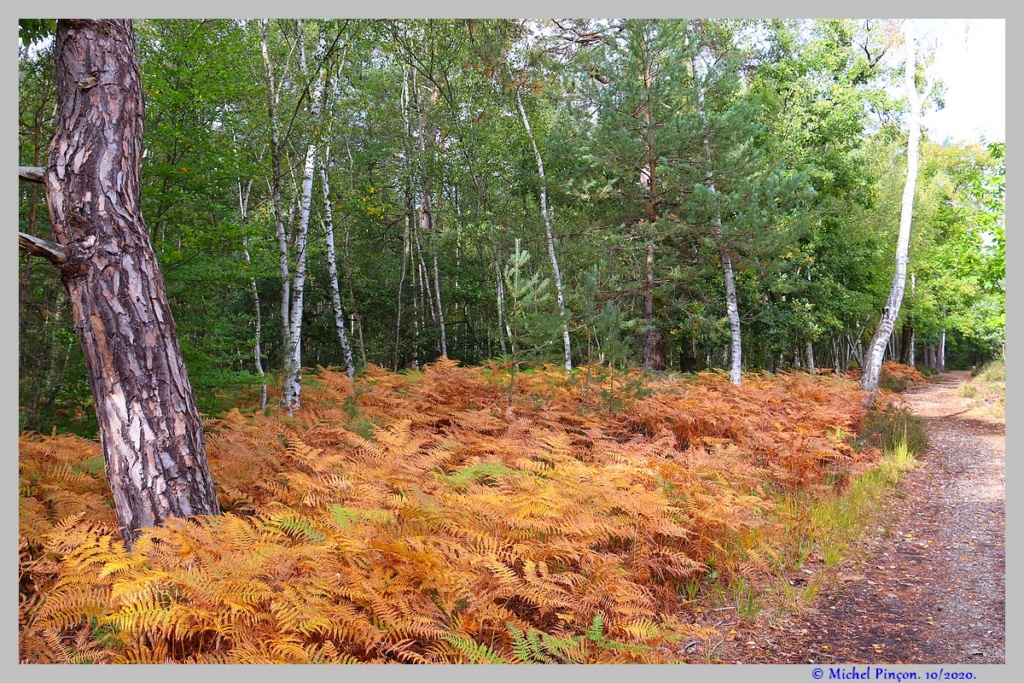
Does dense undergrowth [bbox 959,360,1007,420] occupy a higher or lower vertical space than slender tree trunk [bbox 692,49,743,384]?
lower

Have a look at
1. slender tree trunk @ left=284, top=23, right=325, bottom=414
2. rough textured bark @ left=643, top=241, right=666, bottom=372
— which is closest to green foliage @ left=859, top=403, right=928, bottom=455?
rough textured bark @ left=643, top=241, right=666, bottom=372

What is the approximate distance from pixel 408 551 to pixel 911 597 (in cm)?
300

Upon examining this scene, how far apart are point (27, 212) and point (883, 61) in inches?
659

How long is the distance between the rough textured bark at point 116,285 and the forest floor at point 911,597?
3.05 metres

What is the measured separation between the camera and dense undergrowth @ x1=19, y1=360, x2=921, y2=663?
2.70 m

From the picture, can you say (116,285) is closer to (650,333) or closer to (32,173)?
(32,173)

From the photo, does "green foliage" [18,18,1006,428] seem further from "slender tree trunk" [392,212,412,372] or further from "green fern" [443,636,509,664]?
"green fern" [443,636,509,664]

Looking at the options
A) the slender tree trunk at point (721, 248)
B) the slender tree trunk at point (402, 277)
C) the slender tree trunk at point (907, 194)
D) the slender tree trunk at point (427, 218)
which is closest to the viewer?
the slender tree trunk at point (907, 194)

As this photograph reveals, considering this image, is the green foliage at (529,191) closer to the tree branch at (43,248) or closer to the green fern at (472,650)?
the tree branch at (43,248)

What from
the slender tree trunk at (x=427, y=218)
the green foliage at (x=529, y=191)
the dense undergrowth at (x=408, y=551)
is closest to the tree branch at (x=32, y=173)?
the green foliage at (x=529, y=191)

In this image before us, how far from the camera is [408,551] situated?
118 inches

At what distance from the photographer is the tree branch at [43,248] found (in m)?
3.19

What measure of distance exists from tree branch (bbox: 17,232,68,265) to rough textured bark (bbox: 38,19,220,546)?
1.3 inches

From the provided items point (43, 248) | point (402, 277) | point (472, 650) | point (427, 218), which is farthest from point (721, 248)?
point (43, 248)
